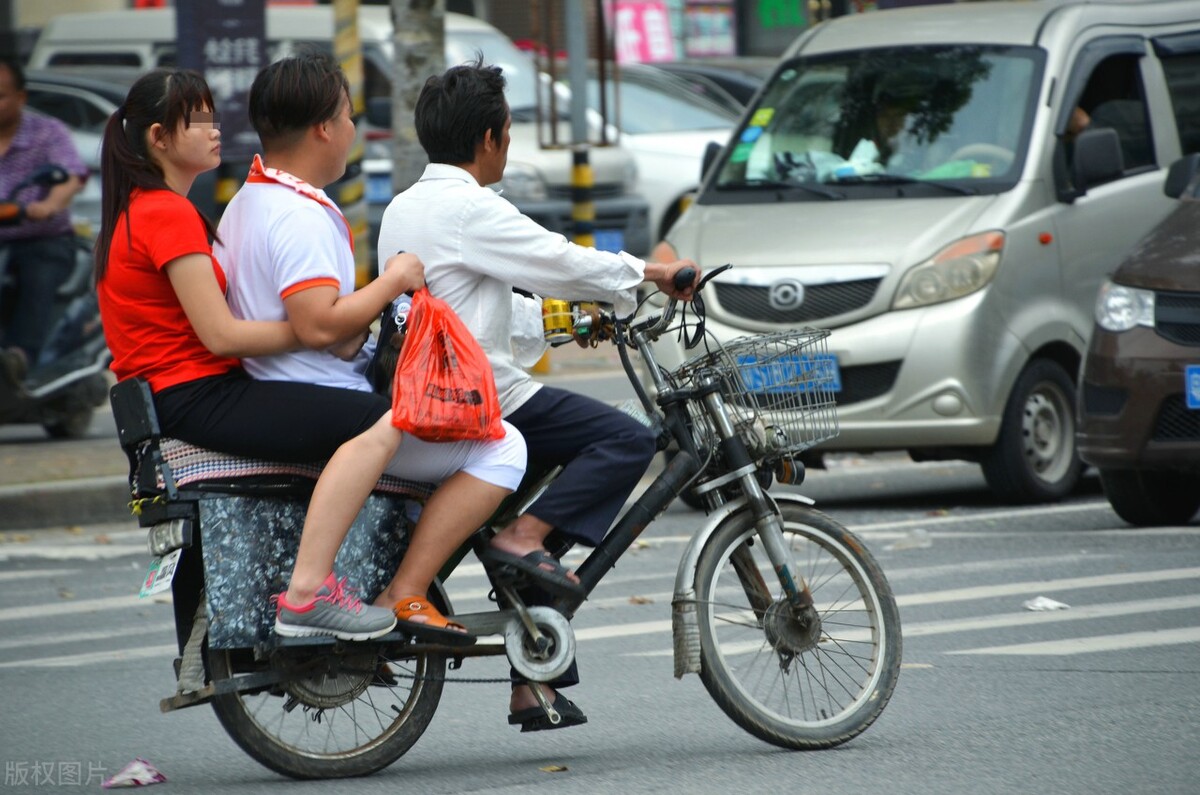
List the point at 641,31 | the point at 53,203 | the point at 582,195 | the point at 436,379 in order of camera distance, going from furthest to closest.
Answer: the point at 641,31 < the point at 582,195 < the point at 53,203 < the point at 436,379

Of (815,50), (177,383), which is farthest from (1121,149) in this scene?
(177,383)

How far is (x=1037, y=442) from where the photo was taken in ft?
31.0

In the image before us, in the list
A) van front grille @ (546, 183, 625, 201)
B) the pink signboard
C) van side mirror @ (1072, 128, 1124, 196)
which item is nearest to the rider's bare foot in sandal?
van side mirror @ (1072, 128, 1124, 196)

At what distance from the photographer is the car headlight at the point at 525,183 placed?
54.2 feet

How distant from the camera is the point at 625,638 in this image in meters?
6.80

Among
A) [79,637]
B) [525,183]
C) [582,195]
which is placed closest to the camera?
[79,637]

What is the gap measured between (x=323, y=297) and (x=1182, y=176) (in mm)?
5314

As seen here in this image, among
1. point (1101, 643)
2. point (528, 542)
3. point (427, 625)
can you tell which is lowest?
point (1101, 643)

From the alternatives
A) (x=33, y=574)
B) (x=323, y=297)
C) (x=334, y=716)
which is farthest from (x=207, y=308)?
(x=33, y=574)

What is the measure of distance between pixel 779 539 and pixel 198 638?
148 centimetres

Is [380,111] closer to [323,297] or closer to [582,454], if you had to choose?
[582,454]

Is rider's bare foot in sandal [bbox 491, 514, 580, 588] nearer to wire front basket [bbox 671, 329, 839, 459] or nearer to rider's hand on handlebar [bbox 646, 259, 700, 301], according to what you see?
wire front basket [bbox 671, 329, 839, 459]

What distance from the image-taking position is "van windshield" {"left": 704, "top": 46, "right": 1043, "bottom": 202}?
9609 millimetres

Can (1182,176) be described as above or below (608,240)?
above
